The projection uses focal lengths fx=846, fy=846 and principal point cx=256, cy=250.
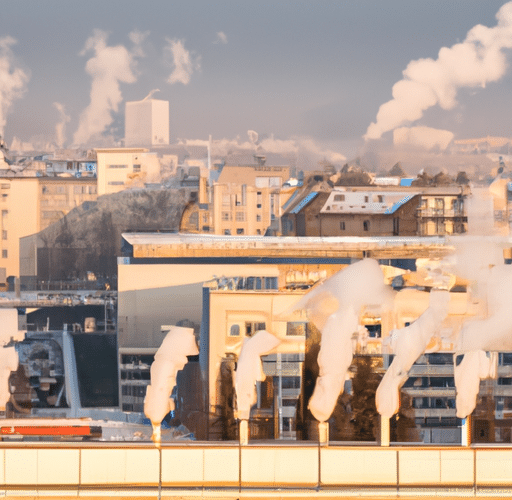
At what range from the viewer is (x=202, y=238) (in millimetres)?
4273

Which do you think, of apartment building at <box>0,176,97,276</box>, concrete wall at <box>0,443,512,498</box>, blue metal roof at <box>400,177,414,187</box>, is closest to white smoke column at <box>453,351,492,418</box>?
concrete wall at <box>0,443,512,498</box>

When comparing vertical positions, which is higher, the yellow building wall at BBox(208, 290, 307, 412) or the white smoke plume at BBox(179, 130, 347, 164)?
the white smoke plume at BBox(179, 130, 347, 164)

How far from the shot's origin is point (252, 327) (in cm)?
414

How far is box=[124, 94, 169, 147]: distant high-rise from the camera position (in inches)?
174

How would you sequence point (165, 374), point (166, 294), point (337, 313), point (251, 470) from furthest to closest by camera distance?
point (166, 294) → point (337, 313) → point (165, 374) → point (251, 470)

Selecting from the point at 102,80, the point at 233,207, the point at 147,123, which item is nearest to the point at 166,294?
the point at 233,207

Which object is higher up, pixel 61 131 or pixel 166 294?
pixel 61 131

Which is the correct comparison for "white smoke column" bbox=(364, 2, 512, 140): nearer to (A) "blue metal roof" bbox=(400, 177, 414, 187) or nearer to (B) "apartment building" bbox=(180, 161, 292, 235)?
(A) "blue metal roof" bbox=(400, 177, 414, 187)

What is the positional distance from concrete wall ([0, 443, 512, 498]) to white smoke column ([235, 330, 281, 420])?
0.31m

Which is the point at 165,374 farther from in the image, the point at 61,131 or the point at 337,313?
the point at 61,131

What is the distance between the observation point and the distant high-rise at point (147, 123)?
14.5ft

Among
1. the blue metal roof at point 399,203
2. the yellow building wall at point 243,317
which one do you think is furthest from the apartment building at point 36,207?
the blue metal roof at point 399,203

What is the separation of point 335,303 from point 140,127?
1407mm

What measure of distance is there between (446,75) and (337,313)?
1.42 meters
